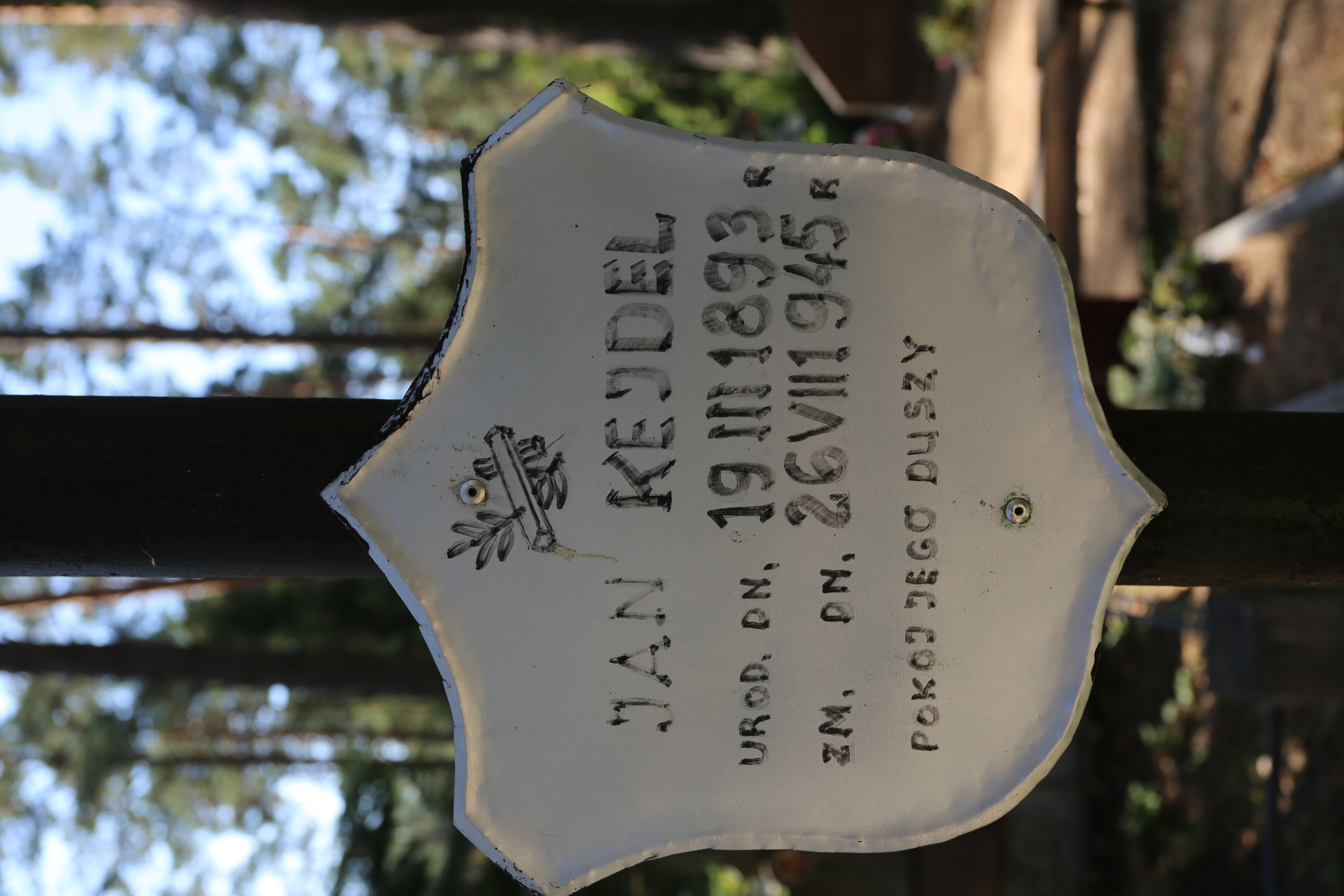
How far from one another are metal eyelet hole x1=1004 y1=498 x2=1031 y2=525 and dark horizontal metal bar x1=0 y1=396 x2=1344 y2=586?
0.23 metres

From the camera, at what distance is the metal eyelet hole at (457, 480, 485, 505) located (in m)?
1.81

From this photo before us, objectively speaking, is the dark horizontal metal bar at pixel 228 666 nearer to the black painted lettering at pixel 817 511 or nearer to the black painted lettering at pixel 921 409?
the black painted lettering at pixel 817 511

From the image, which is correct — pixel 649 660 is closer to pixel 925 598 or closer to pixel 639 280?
pixel 925 598

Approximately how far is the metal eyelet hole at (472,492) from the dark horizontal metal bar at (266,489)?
0.20 meters

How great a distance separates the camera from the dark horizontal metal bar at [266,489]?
5.68 feet

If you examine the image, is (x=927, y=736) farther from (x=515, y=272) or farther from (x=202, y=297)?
(x=202, y=297)

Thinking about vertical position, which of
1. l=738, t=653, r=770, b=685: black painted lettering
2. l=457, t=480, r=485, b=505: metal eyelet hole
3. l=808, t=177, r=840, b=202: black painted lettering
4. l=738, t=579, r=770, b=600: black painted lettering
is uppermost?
l=808, t=177, r=840, b=202: black painted lettering

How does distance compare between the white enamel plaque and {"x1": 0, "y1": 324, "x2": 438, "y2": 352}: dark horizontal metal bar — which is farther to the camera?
{"x1": 0, "y1": 324, "x2": 438, "y2": 352}: dark horizontal metal bar

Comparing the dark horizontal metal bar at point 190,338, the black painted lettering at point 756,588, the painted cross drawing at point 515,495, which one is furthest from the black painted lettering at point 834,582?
the dark horizontal metal bar at point 190,338

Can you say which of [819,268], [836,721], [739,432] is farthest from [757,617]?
[819,268]

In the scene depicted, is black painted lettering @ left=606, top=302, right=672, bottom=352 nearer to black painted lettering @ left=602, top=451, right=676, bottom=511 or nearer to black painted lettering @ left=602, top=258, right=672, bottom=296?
black painted lettering @ left=602, top=258, right=672, bottom=296

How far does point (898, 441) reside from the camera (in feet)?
5.99

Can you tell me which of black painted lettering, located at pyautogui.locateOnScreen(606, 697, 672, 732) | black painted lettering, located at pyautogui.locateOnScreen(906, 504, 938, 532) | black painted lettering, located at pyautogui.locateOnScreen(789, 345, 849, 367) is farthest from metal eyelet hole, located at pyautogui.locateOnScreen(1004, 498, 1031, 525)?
black painted lettering, located at pyautogui.locateOnScreen(606, 697, 672, 732)

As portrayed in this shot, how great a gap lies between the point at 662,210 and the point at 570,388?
399 millimetres
